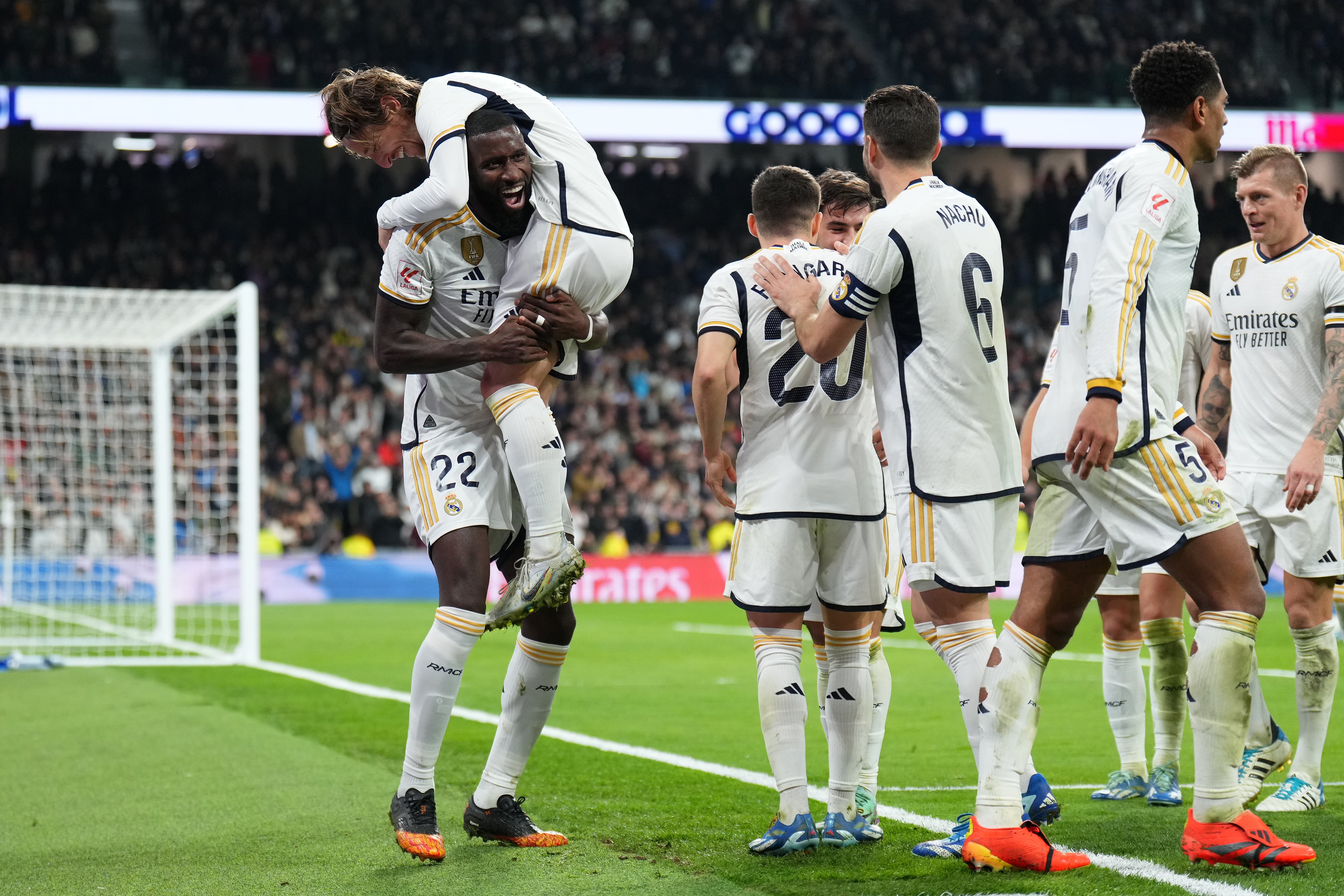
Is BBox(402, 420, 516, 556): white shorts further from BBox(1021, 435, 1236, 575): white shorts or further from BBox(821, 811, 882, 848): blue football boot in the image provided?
BBox(1021, 435, 1236, 575): white shorts

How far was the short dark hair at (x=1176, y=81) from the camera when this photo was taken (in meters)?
4.11

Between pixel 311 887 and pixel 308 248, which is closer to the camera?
pixel 311 887

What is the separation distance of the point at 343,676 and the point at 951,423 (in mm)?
7774

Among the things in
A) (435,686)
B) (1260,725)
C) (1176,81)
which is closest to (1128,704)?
(1260,725)

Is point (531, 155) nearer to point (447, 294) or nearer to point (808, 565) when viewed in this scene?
point (447, 294)

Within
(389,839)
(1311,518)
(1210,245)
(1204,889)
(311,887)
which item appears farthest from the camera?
(1210,245)

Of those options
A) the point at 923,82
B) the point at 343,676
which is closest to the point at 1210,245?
the point at 923,82

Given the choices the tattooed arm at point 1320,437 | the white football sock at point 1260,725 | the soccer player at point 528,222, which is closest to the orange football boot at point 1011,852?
the soccer player at point 528,222

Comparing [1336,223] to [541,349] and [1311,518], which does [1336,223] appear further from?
[541,349]

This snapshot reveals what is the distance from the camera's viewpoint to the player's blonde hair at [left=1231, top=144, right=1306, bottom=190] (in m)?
5.50

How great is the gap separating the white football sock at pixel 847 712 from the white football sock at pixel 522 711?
95 centimetres

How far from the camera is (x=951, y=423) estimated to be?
424cm

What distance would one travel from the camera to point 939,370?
4.25 meters

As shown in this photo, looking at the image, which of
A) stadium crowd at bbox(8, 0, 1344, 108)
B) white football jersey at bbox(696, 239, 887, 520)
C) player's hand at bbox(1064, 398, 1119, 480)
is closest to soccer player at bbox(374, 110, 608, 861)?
white football jersey at bbox(696, 239, 887, 520)
